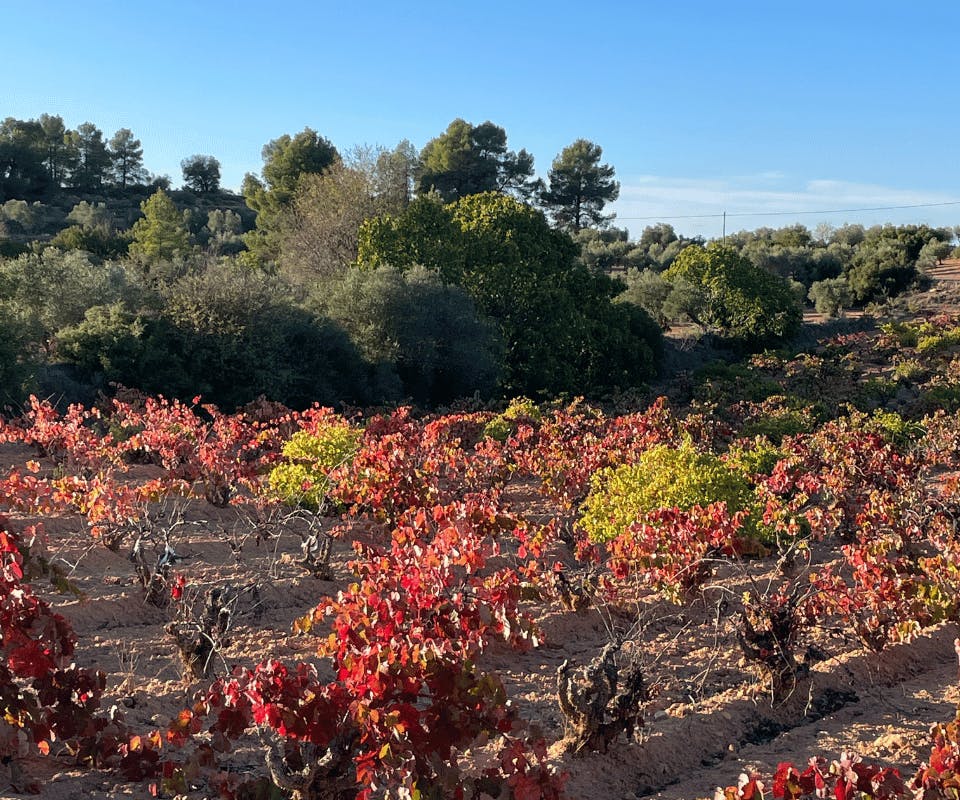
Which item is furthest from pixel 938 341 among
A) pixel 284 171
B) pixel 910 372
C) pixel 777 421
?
pixel 284 171

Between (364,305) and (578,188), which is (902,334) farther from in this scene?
(578,188)

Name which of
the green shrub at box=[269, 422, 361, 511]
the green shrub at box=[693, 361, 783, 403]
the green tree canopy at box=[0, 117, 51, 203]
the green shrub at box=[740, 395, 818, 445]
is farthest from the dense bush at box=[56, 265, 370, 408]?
the green tree canopy at box=[0, 117, 51, 203]

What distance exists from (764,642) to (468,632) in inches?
87.7

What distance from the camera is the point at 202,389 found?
18.6m

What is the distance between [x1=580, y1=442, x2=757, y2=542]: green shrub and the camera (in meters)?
8.80

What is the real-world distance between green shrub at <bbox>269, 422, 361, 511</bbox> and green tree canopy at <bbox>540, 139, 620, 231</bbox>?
53651mm

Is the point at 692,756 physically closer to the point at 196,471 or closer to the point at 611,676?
the point at 611,676

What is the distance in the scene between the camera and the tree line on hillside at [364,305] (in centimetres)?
1902

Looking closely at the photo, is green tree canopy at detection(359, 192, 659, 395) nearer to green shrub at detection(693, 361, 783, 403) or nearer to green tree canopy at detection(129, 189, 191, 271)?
green shrub at detection(693, 361, 783, 403)

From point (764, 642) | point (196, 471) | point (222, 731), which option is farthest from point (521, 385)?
point (222, 731)

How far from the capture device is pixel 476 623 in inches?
181

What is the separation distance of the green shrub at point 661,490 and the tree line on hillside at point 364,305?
11.3 metres

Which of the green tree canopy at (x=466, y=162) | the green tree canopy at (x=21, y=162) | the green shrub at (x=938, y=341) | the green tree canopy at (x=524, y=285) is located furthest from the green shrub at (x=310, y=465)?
the green tree canopy at (x=21, y=162)

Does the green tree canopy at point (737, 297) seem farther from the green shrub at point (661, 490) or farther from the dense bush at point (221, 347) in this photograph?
the green shrub at point (661, 490)
